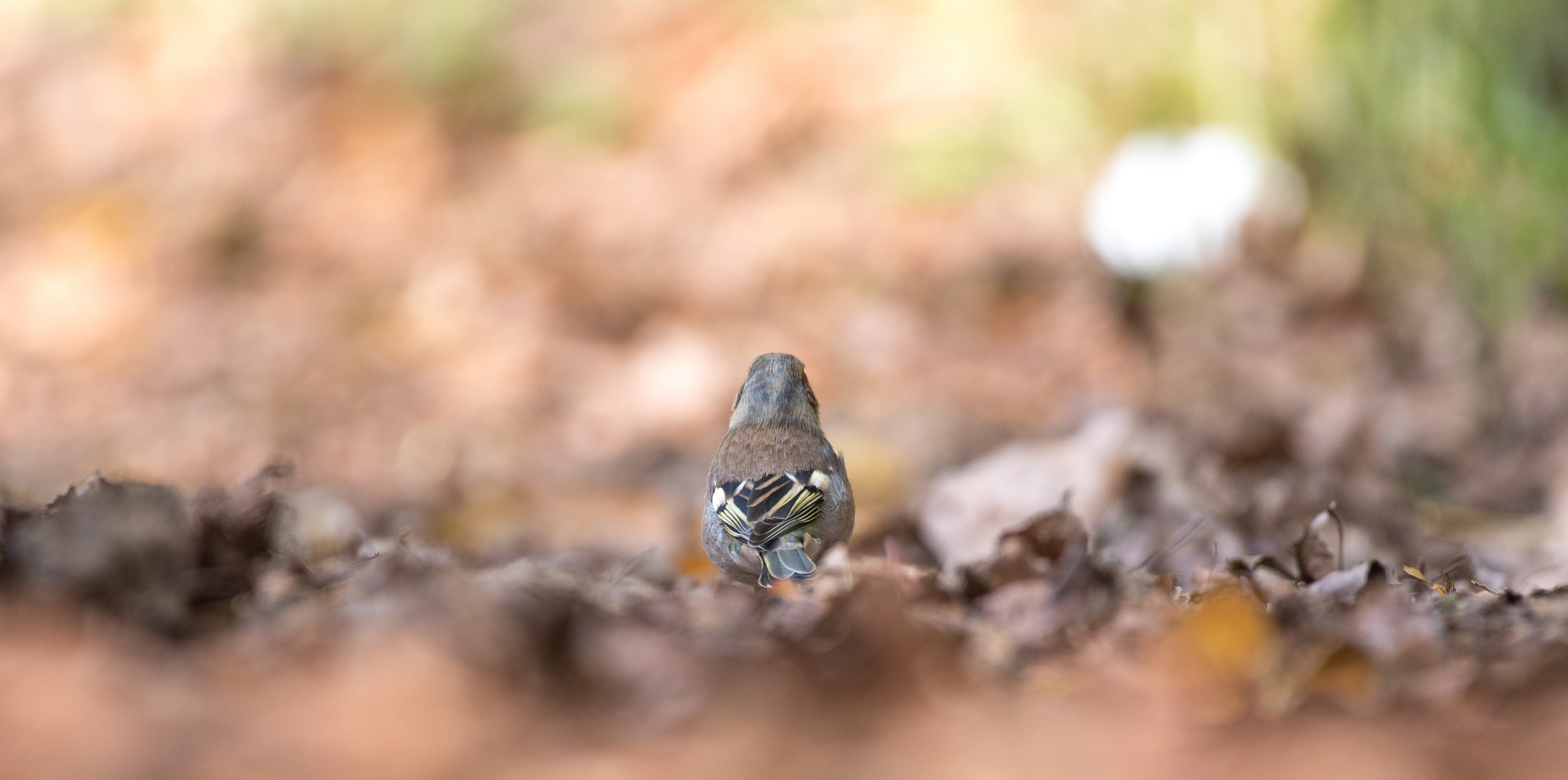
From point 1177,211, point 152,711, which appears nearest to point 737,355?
point 1177,211

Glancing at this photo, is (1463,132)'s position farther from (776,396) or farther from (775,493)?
(775,493)

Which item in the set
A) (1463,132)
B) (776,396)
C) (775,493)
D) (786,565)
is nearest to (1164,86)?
(1463,132)

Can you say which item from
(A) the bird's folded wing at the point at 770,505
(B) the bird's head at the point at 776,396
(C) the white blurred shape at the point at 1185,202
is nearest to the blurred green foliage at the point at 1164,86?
(C) the white blurred shape at the point at 1185,202

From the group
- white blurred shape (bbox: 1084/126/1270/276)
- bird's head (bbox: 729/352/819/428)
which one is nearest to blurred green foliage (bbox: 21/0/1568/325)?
white blurred shape (bbox: 1084/126/1270/276)

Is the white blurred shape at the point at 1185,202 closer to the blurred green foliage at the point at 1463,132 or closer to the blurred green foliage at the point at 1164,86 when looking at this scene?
the blurred green foliage at the point at 1164,86

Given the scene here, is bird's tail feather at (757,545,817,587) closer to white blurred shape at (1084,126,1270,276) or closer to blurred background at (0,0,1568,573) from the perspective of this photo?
blurred background at (0,0,1568,573)

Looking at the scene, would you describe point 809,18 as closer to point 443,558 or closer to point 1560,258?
point 1560,258
